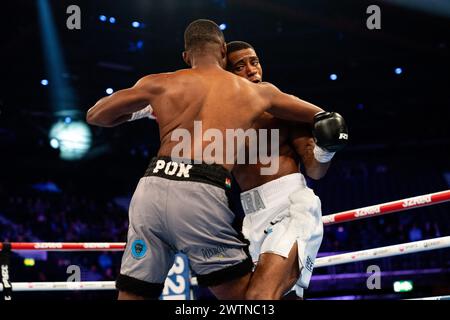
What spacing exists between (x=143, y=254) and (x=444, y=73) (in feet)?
34.6

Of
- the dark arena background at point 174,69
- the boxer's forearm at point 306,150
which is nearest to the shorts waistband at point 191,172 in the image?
the boxer's forearm at point 306,150

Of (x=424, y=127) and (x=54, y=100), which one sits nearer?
(x=54, y=100)

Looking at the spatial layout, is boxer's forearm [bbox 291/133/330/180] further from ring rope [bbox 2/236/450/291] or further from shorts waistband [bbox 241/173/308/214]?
ring rope [bbox 2/236/450/291]

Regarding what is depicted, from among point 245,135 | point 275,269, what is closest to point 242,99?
point 245,135

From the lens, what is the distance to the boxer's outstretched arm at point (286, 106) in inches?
86.3

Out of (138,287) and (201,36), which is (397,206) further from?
(138,287)

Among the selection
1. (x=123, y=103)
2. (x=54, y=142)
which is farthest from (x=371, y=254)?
(x=54, y=142)

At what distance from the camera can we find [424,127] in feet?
38.3

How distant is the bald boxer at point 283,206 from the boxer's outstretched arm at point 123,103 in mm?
561

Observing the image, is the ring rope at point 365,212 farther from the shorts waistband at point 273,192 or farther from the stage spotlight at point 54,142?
the stage spotlight at point 54,142

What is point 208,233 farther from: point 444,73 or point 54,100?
point 444,73

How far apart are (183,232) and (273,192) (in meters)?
0.64

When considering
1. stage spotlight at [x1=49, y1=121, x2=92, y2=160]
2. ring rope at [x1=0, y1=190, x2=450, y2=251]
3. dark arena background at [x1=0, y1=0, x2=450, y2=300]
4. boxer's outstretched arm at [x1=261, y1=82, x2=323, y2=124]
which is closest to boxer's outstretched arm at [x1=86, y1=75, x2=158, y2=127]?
boxer's outstretched arm at [x1=261, y1=82, x2=323, y2=124]

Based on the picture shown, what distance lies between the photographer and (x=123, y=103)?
210cm
